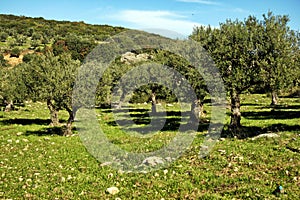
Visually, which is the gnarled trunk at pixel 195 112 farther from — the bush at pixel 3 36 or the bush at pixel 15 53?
the bush at pixel 3 36

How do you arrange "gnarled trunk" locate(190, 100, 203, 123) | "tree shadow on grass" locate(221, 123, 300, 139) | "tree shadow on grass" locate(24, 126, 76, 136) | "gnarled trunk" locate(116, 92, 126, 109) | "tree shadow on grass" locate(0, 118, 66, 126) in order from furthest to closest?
"gnarled trunk" locate(116, 92, 126, 109)
"tree shadow on grass" locate(0, 118, 66, 126)
"gnarled trunk" locate(190, 100, 203, 123)
"tree shadow on grass" locate(24, 126, 76, 136)
"tree shadow on grass" locate(221, 123, 300, 139)

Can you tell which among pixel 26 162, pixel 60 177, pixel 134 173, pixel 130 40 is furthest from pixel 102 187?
pixel 130 40

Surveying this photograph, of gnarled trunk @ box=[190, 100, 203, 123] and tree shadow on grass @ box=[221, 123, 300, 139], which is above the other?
gnarled trunk @ box=[190, 100, 203, 123]

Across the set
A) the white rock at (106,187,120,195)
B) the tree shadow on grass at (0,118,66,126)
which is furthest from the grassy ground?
the tree shadow on grass at (0,118,66,126)

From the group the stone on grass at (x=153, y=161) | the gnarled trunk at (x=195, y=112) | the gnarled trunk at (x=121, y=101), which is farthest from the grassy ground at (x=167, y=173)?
the gnarled trunk at (x=121, y=101)

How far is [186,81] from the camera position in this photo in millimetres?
28953

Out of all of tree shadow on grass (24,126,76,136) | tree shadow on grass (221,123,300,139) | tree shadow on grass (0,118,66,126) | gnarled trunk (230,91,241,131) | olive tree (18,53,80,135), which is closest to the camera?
tree shadow on grass (221,123,300,139)

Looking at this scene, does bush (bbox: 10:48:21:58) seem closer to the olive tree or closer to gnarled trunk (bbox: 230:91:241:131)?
the olive tree

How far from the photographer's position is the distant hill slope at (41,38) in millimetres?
116750

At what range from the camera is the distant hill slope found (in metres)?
117

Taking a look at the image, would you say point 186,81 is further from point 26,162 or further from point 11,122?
point 11,122

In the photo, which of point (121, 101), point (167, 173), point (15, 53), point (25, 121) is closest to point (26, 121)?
point (25, 121)

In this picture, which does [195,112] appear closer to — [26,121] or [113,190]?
[113,190]

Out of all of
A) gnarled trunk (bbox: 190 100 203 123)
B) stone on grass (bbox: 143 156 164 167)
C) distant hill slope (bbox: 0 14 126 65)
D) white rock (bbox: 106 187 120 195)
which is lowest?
white rock (bbox: 106 187 120 195)
